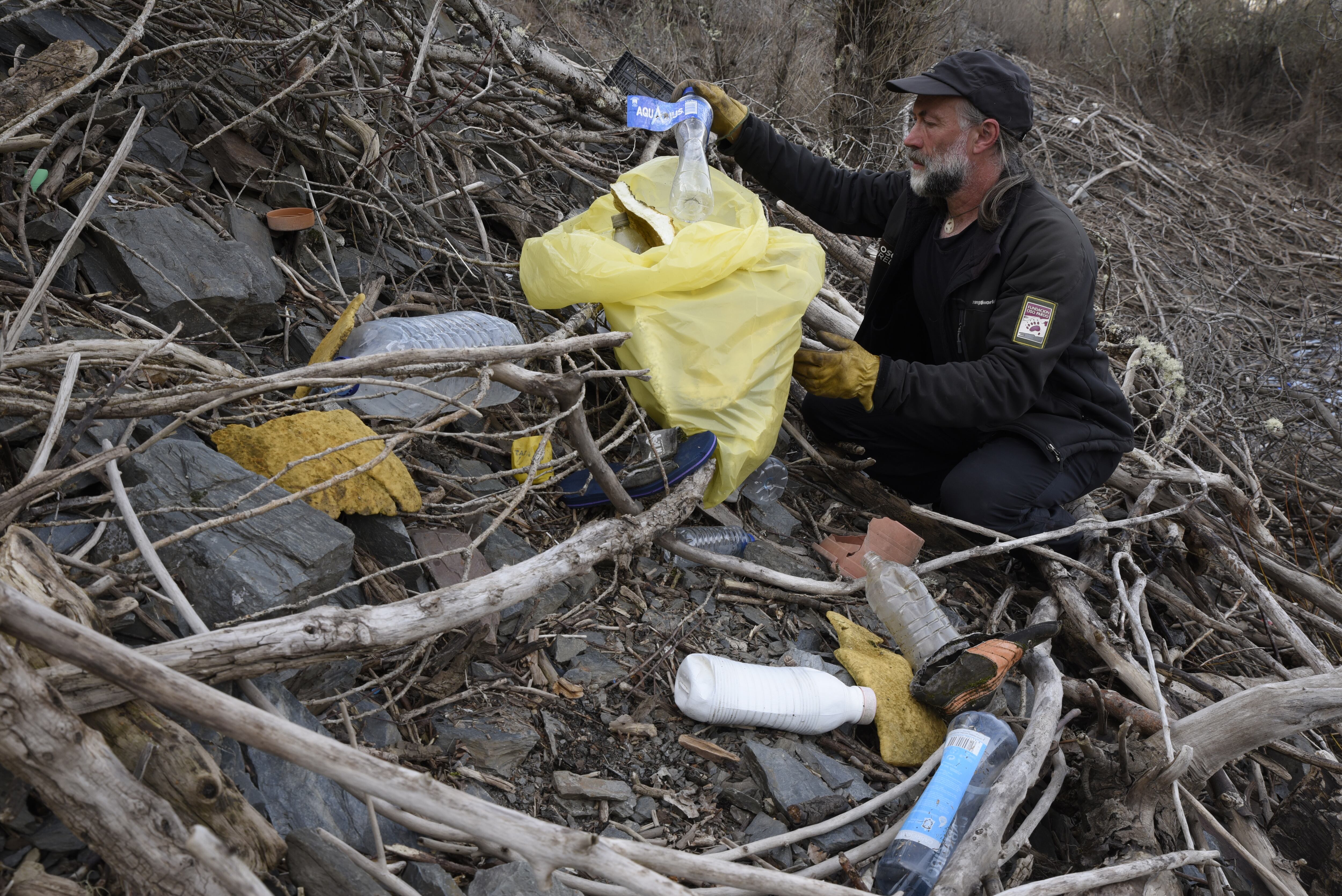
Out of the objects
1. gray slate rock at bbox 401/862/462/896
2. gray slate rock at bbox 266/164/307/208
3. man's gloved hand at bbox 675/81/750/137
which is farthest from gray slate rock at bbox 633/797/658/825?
man's gloved hand at bbox 675/81/750/137

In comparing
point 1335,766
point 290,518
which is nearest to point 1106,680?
point 1335,766

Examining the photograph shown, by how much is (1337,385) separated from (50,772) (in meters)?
5.53

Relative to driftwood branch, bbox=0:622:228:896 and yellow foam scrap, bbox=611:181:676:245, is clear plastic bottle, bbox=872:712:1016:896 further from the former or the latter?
yellow foam scrap, bbox=611:181:676:245

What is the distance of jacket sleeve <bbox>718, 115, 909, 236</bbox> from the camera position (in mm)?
3107

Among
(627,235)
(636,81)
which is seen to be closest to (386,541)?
(627,235)

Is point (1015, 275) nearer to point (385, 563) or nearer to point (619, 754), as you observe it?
point (619, 754)

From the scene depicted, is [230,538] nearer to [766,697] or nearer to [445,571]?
[445,571]

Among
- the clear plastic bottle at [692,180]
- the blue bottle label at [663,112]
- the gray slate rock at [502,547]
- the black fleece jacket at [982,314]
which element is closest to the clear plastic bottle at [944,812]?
the gray slate rock at [502,547]

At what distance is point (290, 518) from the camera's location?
5.51 feet

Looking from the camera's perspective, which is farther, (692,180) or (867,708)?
(692,180)

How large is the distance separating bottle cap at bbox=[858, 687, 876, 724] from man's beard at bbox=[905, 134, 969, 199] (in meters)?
1.73

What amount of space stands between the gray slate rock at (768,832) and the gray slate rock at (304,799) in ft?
2.25

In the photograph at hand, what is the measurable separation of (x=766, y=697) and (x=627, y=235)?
149 centimetres

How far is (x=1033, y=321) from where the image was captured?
2.61 m
